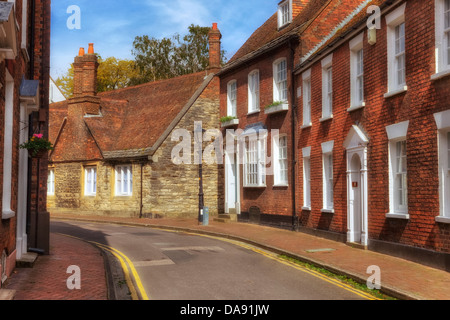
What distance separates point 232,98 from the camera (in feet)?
89.9

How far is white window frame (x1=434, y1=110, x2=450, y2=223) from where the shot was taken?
36.8ft

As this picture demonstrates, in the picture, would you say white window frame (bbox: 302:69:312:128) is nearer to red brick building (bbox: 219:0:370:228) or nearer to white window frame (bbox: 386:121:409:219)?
red brick building (bbox: 219:0:370:228)

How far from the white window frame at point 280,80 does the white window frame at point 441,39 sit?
10.4 m

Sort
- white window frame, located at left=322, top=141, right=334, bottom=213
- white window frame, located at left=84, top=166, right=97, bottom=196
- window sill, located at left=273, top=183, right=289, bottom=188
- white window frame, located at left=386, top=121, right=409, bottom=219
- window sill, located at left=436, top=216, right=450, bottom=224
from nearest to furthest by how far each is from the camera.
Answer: window sill, located at left=436, top=216, right=450, bottom=224
white window frame, located at left=386, top=121, right=409, bottom=219
white window frame, located at left=322, top=141, right=334, bottom=213
window sill, located at left=273, top=183, right=289, bottom=188
white window frame, located at left=84, top=166, right=97, bottom=196

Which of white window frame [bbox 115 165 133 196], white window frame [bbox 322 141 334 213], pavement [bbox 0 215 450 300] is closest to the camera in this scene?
pavement [bbox 0 215 450 300]

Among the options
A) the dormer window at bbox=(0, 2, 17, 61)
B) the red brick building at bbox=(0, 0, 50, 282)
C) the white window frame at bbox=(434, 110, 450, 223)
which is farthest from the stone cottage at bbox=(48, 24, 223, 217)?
the dormer window at bbox=(0, 2, 17, 61)

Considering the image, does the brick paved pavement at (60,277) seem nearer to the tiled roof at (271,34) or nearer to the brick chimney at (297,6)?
the tiled roof at (271,34)

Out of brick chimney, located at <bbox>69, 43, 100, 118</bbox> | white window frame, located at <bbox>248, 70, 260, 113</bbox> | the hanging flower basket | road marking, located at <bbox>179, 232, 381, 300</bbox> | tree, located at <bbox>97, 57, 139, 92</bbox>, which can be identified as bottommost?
road marking, located at <bbox>179, 232, 381, 300</bbox>

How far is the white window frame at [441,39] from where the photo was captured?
37.7 ft

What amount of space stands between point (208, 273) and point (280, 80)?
13026 millimetres

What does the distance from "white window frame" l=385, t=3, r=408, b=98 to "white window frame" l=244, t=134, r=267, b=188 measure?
9.84 m

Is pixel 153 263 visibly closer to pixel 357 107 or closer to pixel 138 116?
pixel 357 107

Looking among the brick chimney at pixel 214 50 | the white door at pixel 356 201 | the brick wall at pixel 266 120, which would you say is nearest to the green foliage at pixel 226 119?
the brick wall at pixel 266 120

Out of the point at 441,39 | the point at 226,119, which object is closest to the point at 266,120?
the point at 226,119
